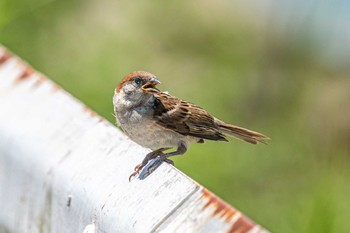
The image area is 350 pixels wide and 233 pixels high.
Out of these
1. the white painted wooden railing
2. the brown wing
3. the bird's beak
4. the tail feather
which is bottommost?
the tail feather

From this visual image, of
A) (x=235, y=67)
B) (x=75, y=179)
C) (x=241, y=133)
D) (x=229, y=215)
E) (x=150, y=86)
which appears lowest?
(x=235, y=67)

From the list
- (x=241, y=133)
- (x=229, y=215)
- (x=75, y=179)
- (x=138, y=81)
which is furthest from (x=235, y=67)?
(x=229, y=215)

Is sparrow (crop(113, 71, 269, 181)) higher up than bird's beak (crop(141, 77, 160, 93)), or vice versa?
bird's beak (crop(141, 77, 160, 93))

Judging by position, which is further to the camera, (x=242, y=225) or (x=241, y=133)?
(x=241, y=133)

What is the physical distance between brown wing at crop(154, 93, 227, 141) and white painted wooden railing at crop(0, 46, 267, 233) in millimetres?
906

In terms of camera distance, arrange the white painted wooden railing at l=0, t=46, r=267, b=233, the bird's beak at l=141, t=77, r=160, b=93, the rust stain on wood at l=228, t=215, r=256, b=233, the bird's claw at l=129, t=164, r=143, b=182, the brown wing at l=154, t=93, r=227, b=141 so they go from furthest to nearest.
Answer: the brown wing at l=154, t=93, r=227, b=141
the bird's beak at l=141, t=77, r=160, b=93
the bird's claw at l=129, t=164, r=143, b=182
the white painted wooden railing at l=0, t=46, r=267, b=233
the rust stain on wood at l=228, t=215, r=256, b=233

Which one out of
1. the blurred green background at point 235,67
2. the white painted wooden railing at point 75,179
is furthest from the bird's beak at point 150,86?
the blurred green background at point 235,67

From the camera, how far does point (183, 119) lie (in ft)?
13.4

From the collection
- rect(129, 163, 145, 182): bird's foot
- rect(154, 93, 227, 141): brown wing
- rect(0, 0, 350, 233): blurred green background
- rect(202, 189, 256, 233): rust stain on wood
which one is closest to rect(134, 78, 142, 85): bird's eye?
rect(154, 93, 227, 141): brown wing

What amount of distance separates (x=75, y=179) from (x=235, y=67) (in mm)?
4071

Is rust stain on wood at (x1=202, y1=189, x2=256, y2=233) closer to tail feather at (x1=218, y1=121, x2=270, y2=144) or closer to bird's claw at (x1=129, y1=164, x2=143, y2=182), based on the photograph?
bird's claw at (x1=129, y1=164, x2=143, y2=182)

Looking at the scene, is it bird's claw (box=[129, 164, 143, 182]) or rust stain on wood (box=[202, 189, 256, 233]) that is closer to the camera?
rust stain on wood (box=[202, 189, 256, 233])

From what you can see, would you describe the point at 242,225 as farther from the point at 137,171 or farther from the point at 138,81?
the point at 138,81

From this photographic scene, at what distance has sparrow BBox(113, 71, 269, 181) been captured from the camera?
3.99m
